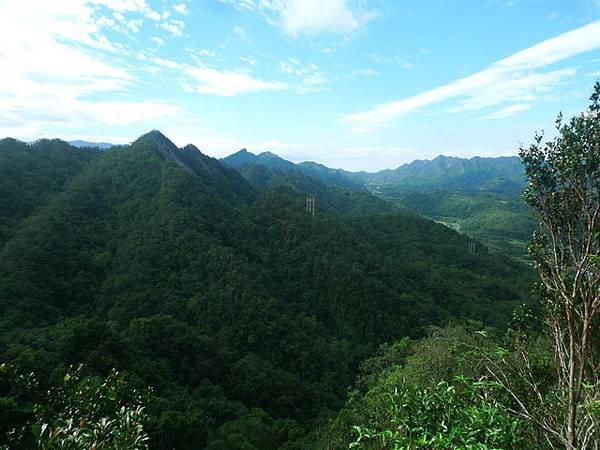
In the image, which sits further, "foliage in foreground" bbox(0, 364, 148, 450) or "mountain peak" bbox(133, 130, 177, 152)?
"mountain peak" bbox(133, 130, 177, 152)

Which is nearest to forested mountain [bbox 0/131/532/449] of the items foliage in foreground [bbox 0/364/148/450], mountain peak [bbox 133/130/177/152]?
mountain peak [bbox 133/130/177/152]

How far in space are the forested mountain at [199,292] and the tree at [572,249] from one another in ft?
57.7

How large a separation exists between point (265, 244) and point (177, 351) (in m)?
45.8

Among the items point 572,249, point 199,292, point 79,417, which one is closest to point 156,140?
point 199,292

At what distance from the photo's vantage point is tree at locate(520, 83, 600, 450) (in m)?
6.82

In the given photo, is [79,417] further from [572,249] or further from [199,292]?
[199,292]

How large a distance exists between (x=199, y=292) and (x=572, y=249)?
5509cm

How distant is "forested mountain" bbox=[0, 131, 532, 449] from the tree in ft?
57.7

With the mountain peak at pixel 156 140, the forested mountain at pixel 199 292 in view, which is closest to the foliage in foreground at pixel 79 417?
the forested mountain at pixel 199 292

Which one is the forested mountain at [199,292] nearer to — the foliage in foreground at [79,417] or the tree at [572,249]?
the foliage in foreground at [79,417]

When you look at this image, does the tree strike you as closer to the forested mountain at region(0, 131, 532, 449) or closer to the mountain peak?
the forested mountain at region(0, 131, 532, 449)

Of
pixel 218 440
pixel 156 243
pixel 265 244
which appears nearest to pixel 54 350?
pixel 218 440

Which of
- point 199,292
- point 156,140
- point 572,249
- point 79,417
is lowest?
point 199,292

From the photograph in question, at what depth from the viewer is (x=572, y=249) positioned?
26.2 feet
